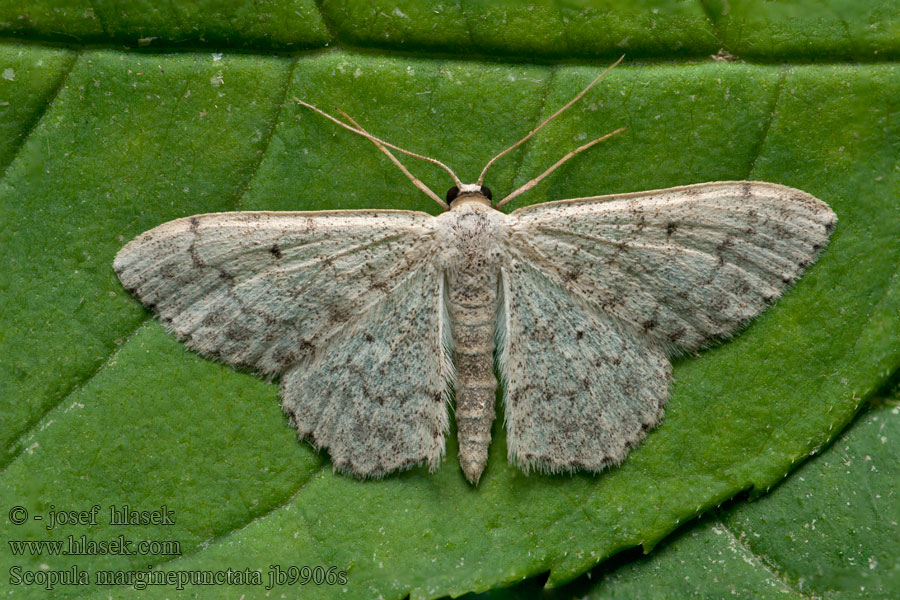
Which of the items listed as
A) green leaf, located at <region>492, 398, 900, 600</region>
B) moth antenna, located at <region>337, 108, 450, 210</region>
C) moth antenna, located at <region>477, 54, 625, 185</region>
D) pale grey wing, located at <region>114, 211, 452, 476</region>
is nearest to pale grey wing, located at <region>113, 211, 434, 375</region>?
pale grey wing, located at <region>114, 211, 452, 476</region>

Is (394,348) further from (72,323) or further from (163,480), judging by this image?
(72,323)

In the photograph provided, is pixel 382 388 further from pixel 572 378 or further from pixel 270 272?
pixel 572 378

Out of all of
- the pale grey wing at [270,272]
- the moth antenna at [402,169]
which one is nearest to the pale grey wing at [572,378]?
the moth antenna at [402,169]

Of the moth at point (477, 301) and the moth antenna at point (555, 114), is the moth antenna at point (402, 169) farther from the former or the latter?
the moth antenna at point (555, 114)

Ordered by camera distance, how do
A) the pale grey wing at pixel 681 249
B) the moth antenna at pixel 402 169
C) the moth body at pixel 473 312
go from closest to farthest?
the pale grey wing at pixel 681 249, the moth body at pixel 473 312, the moth antenna at pixel 402 169

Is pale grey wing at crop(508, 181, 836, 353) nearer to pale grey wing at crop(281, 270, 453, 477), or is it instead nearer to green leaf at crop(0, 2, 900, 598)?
green leaf at crop(0, 2, 900, 598)

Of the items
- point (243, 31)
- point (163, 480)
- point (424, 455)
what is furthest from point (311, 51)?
point (163, 480)
